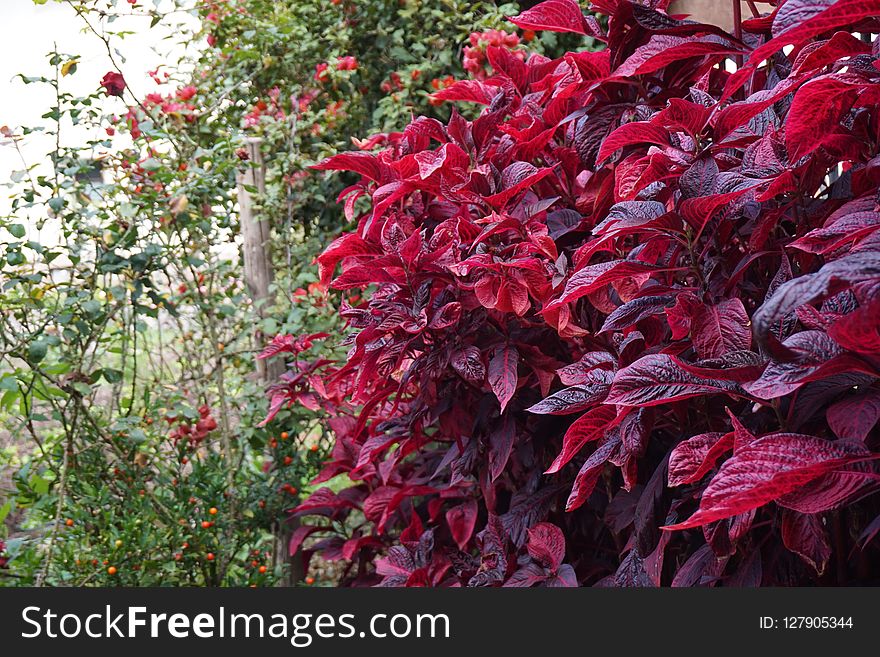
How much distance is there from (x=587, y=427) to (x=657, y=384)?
13 centimetres

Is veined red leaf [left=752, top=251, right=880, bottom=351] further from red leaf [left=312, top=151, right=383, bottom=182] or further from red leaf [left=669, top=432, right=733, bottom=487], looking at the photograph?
red leaf [left=312, top=151, right=383, bottom=182]

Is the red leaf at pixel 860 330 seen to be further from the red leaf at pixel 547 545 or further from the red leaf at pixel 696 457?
the red leaf at pixel 547 545

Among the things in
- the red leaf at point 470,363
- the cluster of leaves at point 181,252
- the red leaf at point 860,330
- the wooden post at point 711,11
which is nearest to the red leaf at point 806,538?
the red leaf at point 860,330

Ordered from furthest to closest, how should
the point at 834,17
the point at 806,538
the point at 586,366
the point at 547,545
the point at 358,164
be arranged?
the point at 358,164, the point at 547,545, the point at 586,366, the point at 806,538, the point at 834,17

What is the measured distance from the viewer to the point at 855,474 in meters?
0.69

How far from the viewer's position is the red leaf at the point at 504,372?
118 centimetres

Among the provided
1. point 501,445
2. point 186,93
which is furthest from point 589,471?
point 186,93

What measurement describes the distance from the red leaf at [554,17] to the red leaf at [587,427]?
548 mm

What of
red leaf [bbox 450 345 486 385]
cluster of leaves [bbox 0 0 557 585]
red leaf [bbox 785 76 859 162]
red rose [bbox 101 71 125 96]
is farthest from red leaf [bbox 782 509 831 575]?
red rose [bbox 101 71 125 96]

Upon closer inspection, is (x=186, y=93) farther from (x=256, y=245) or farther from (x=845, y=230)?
(x=845, y=230)

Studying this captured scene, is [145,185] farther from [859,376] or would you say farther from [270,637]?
[859,376]

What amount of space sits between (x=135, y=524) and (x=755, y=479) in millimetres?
1817

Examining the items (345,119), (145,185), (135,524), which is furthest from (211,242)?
(135,524)

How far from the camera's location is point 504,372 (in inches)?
47.8
